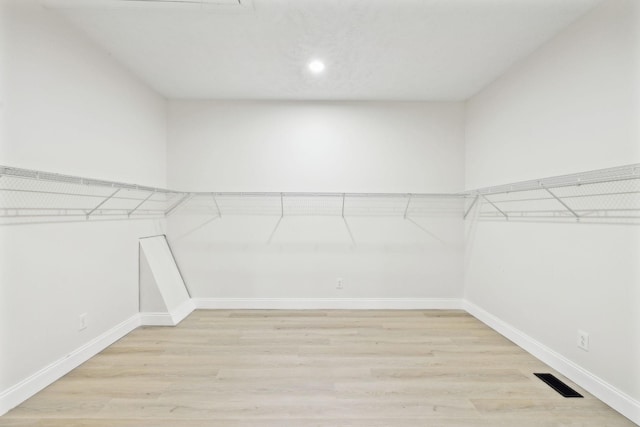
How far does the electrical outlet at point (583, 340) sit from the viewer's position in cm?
187

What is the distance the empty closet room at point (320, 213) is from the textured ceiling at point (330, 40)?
2 cm

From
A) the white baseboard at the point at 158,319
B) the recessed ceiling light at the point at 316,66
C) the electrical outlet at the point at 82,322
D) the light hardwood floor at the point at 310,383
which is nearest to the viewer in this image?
the light hardwood floor at the point at 310,383

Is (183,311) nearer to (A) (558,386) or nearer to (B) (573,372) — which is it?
(A) (558,386)

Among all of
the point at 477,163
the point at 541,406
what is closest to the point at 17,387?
the point at 541,406

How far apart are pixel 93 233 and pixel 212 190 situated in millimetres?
1275

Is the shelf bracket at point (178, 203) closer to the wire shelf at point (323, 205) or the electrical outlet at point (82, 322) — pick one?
the wire shelf at point (323, 205)

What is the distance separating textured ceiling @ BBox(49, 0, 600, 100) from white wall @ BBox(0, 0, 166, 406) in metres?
0.28

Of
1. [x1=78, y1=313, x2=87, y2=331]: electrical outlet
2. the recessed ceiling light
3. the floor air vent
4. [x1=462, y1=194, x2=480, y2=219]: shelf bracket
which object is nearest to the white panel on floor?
[x1=78, y1=313, x2=87, y2=331]: electrical outlet

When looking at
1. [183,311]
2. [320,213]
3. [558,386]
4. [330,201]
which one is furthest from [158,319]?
[558,386]

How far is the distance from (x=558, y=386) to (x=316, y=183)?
2.60 meters

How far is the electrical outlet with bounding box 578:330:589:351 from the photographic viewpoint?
6.13ft

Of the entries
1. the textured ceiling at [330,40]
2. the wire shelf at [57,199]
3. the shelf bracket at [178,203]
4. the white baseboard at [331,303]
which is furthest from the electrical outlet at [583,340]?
the shelf bracket at [178,203]

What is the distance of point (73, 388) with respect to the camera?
6.03 ft

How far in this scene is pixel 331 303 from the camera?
3367 mm
